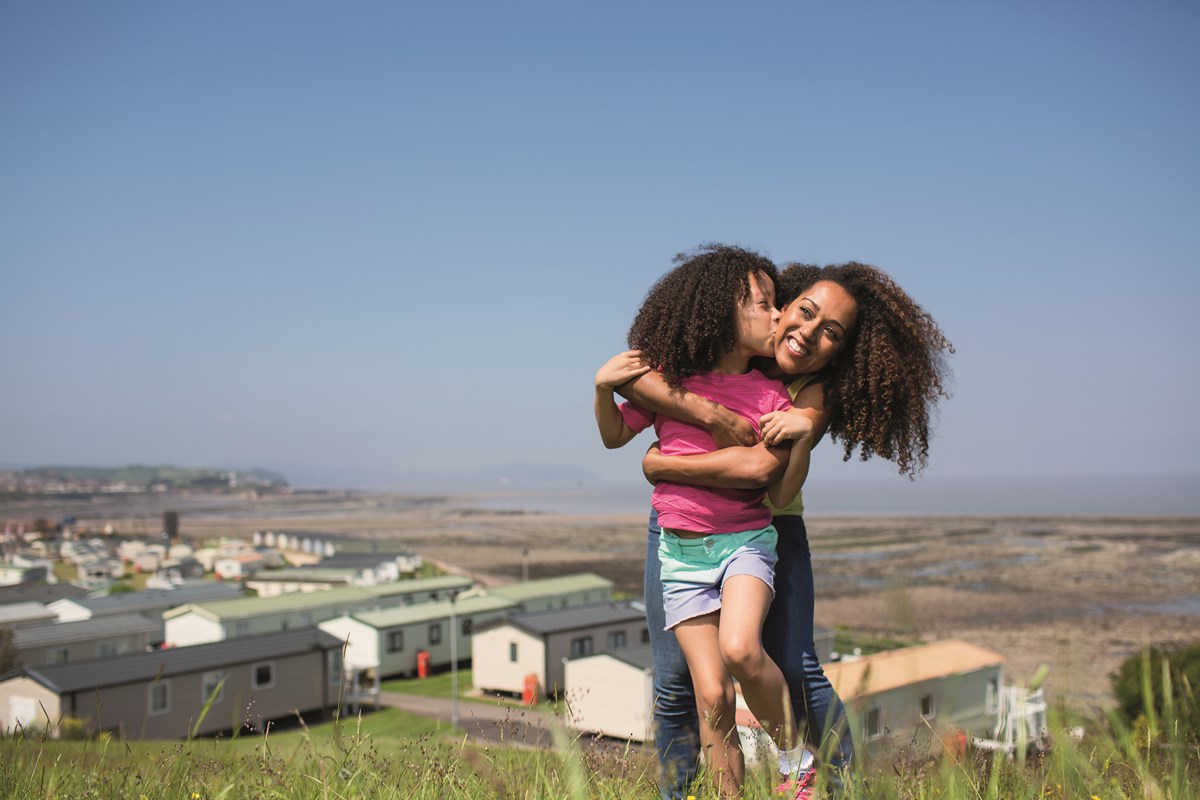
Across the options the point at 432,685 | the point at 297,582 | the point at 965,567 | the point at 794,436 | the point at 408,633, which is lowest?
the point at 432,685

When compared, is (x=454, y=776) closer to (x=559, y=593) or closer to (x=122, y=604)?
(x=559, y=593)

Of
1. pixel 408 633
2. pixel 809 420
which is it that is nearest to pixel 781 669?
pixel 809 420

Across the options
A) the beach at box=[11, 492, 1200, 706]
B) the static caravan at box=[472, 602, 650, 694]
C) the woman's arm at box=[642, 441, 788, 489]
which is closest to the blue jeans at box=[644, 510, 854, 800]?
the woman's arm at box=[642, 441, 788, 489]

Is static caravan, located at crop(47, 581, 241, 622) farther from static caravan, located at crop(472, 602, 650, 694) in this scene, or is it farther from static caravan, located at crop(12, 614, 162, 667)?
static caravan, located at crop(472, 602, 650, 694)

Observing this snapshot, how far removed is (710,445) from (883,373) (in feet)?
2.15

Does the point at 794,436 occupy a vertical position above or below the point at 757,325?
below

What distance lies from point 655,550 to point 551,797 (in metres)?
1.21

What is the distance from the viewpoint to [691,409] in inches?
126

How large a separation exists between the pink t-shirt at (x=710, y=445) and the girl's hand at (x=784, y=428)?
125 millimetres

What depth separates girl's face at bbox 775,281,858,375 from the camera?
126 inches

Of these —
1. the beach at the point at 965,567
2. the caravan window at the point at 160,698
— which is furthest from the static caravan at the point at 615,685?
the caravan window at the point at 160,698

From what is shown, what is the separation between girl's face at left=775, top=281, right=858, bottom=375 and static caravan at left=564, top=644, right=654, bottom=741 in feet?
57.0

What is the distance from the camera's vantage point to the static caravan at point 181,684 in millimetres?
20672

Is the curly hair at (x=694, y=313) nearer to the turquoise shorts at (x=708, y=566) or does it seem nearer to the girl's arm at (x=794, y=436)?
the girl's arm at (x=794, y=436)
